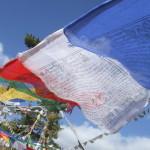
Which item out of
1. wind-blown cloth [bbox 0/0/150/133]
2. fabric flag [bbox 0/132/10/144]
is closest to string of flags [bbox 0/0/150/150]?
wind-blown cloth [bbox 0/0/150/133]

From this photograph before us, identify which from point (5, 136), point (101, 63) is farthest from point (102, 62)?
point (5, 136)

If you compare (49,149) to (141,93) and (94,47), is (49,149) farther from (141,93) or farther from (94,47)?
(94,47)

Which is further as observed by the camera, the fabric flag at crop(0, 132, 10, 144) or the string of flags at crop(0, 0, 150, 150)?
the fabric flag at crop(0, 132, 10, 144)

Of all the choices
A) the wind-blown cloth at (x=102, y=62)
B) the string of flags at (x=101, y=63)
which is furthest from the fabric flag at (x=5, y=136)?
the wind-blown cloth at (x=102, y=62)

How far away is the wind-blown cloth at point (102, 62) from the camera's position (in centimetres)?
258

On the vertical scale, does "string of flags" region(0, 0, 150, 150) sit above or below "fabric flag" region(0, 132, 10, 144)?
below

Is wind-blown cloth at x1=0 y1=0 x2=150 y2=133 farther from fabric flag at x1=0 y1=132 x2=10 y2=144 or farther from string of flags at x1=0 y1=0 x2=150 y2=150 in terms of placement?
fabric flag at x1=0 y1=132 x2=10 y2=144

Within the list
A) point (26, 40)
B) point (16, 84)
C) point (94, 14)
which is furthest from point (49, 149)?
point (26, 40)

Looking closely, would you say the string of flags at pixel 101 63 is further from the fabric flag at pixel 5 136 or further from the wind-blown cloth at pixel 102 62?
the fabric flag at pixel 5 136

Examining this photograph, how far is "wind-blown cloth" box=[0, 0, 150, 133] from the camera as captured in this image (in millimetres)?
2582

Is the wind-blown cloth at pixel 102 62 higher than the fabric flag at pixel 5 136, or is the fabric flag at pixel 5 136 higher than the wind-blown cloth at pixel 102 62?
the fabric flag at pixel 5 136

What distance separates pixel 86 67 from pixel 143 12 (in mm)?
1331

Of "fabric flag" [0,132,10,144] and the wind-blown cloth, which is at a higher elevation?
"fabric flag" [0,132,10,144]

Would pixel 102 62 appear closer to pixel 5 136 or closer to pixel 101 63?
pixel 101 63
